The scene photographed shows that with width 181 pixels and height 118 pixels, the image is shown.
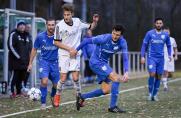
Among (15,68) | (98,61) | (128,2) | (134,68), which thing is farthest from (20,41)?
(128,2)

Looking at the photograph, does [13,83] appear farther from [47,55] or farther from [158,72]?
[158,72]

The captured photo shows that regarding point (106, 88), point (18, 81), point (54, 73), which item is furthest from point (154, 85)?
point (18, 81)

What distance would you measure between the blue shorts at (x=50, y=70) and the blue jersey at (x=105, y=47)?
3.67 ft

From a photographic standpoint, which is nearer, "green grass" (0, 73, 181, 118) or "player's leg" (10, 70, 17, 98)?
"green grass" (0, 73, 181, 118)

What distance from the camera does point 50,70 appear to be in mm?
13312

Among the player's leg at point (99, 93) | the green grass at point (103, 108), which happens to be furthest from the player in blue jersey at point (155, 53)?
the player's leg at point (99, 93)

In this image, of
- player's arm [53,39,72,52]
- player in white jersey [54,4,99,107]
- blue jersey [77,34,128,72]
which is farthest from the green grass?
player's arm [53,39,72,52]

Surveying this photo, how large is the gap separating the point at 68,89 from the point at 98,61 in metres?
8.34

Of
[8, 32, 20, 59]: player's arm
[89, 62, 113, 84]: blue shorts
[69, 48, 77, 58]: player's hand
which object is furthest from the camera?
[8, 32, 20, 59]: player's arm

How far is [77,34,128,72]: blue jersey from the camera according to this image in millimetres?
12008

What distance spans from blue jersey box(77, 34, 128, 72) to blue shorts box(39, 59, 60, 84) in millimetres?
1118

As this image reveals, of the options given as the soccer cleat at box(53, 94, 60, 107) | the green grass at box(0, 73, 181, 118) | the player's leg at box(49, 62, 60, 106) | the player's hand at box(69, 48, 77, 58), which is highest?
the player's hand at box(69, 48, 77, 58)

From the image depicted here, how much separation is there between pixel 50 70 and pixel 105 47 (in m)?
1.65

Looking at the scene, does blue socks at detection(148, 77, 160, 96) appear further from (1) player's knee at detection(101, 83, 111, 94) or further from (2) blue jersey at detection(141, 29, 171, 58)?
(1) player's knee at detection(101, 83, 111, 94)
